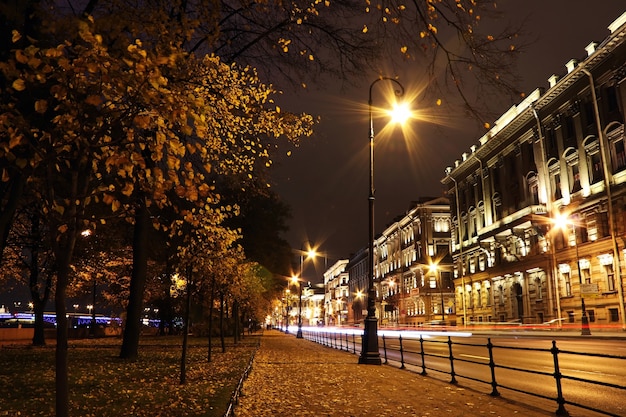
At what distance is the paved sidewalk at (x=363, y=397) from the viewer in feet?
30.0

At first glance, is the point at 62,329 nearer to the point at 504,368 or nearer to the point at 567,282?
the point at 504,368

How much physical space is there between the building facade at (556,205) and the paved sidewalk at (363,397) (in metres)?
18.3

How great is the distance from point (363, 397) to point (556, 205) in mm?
43225

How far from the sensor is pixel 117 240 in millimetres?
28438

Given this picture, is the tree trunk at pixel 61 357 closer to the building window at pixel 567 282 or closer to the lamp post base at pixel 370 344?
the lamp post base at pixel 370 344

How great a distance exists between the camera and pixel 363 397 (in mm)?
10906

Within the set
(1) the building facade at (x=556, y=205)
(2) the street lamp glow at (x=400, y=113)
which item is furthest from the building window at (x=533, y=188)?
(2) the street lamp glow at (x=400, y=113)

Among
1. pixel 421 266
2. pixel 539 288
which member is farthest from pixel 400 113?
pixel 421 266

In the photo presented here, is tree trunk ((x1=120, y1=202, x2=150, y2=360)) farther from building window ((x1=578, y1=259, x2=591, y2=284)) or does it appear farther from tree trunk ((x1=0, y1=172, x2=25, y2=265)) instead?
building window ((x1=578, y1=259, x2=591, y2=284))

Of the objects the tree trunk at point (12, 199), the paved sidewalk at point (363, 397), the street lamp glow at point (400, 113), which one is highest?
the street lamp glow at point (400, 113)

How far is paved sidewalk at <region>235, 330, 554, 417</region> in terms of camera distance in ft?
30.0

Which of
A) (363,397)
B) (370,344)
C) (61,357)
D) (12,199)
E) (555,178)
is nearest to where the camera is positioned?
(61,357)

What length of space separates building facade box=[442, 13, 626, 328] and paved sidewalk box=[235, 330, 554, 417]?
60.2 feet

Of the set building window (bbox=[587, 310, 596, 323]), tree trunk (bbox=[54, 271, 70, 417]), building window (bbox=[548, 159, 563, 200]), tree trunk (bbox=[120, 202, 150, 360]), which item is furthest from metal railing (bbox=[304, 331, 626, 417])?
building window (bbox=[548, 159, 563, 200])
